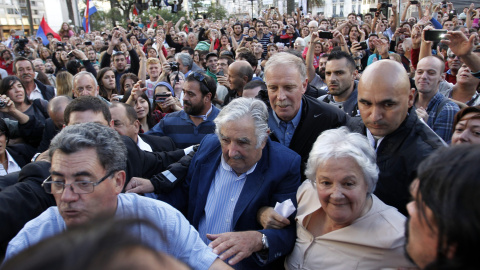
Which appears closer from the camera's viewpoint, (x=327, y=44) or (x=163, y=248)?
(x=163, y=248)

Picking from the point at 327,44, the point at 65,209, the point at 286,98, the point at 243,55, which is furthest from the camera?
the point at 327,44

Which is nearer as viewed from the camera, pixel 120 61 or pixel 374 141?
pixel 374 141

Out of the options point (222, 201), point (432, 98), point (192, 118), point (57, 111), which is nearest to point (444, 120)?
point (432, 98)

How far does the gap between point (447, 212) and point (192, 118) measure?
356 centimetres

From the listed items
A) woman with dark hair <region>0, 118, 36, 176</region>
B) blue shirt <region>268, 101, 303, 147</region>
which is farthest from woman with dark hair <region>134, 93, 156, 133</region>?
blue shirt <region>268, 101, 303, 147</region>

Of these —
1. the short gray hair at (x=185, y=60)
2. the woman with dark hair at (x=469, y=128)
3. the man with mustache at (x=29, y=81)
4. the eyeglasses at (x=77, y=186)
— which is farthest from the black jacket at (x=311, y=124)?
the man with mustache at (x=29, y=81)

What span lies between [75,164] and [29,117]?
3.08 meters

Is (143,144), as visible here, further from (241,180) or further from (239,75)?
(239,75)

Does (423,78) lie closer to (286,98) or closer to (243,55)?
(286,98)

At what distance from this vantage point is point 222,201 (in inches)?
95.1

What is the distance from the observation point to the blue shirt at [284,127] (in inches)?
119

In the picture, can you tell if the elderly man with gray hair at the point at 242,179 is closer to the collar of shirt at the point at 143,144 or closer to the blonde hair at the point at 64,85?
the collar of shirt at the point at 143,144

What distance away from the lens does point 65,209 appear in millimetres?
1731

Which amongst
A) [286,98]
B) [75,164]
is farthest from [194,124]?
[75,164]
